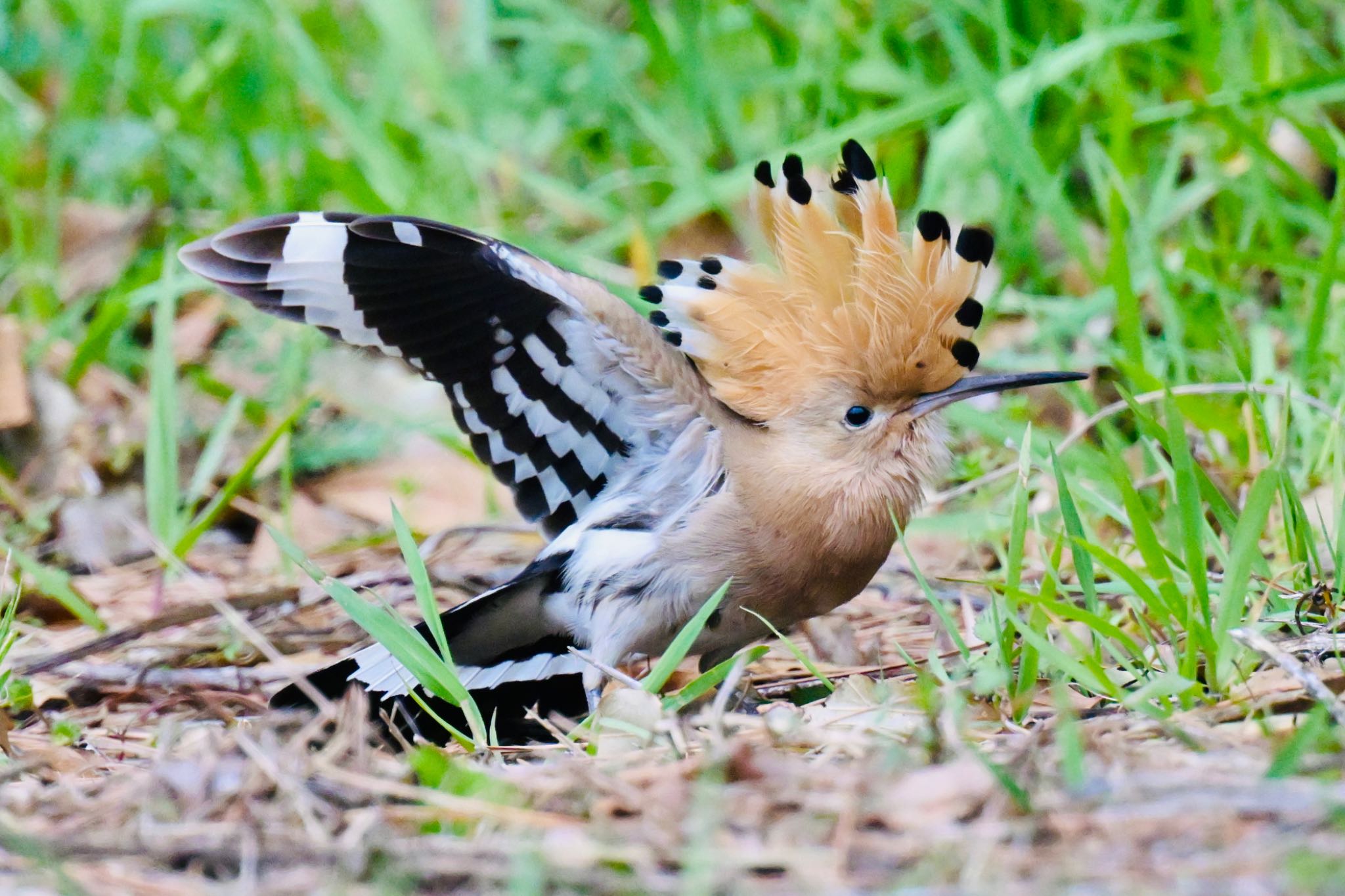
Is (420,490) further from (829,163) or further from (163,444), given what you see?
(829,163)

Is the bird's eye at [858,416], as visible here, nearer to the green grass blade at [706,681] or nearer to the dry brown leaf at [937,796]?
the green grass blade at [706,681]

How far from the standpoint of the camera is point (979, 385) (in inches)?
106

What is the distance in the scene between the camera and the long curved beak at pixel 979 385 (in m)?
2.66

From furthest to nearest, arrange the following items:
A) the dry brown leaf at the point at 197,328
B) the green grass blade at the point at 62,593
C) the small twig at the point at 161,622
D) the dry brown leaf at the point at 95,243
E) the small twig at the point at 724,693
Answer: the dry brown leaf at the point at 95,243 → the dry brown leaf at the point at 197,328 → the green grass blade at the point at 62,593 → the small twig at the point at 161,622 → the small twig at the point at 724,693

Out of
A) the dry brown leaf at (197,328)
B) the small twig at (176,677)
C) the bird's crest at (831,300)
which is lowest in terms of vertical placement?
the small twig at (176,677)

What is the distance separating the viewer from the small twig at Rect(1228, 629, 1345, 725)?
170cm

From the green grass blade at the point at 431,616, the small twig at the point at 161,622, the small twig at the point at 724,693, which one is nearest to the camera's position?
the small twig at the point at 724,693

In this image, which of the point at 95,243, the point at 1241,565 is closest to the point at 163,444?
the point at 95,243

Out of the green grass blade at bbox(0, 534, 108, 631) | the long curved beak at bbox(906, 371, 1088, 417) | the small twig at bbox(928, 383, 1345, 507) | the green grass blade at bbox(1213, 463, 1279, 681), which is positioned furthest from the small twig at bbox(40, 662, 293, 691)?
the green grass blade at bbox(1213, 463, 1279, 681)

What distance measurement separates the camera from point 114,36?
17.0 feet

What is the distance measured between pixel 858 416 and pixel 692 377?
32 centimetres

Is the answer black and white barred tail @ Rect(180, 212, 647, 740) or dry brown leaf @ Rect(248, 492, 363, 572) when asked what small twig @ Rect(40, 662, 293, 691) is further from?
dry brown leaf @ Rect(248, 492, 363, 572)

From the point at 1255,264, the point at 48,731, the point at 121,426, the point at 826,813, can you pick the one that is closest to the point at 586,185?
the point at 121,426

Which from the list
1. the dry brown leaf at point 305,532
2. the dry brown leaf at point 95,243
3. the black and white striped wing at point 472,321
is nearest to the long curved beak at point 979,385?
the black and white striped wing at point 472,321
